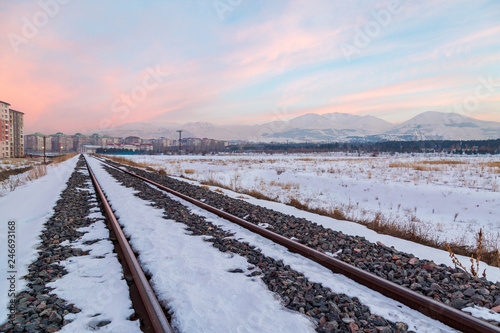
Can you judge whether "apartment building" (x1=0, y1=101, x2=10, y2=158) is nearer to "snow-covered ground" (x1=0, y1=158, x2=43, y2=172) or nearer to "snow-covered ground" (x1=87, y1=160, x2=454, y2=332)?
"snow-covered ground" (x1=0, y1=158, x2=43, y2=172)

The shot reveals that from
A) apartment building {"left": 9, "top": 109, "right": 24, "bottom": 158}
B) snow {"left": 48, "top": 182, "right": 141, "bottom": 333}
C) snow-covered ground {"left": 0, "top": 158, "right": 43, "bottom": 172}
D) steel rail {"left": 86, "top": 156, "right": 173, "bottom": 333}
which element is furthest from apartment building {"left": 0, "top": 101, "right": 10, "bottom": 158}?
steel rail {"left": 86, "top": 156, "right": 173, "bottom": 333}

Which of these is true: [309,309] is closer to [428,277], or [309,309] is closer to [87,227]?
[428,277]

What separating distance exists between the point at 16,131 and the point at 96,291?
157 meters

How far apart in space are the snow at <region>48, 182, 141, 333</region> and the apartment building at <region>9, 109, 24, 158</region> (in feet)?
482

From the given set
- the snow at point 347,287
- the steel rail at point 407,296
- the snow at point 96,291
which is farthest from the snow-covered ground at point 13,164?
the steel rail at point 407,296

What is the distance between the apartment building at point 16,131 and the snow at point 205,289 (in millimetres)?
147264

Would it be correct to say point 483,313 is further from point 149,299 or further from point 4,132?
point 4,132

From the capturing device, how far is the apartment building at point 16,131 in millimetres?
116875

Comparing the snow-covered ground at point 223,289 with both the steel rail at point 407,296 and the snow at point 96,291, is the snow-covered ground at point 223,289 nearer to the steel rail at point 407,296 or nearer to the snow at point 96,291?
the steel rail at point 407,296

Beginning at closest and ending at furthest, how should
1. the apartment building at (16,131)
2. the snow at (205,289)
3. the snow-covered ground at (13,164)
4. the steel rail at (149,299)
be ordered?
the steel rail at (149,299), the snow at (205,289), the snow-covered ground at (13,164), the apartment building at (16,131)

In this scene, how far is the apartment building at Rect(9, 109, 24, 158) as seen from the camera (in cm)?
11688

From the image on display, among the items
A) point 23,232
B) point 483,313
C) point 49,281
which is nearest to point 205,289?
point 49,281

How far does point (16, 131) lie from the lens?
12069 cm

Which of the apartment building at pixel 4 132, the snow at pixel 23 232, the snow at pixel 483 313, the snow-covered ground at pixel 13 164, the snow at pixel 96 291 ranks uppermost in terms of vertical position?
the apartment building at pixel 4 132
